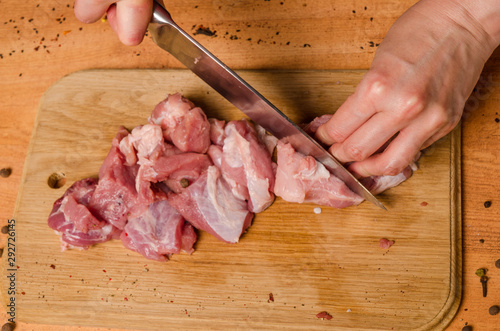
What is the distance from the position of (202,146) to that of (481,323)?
2364mm

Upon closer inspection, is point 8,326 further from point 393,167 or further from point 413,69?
point 413,69

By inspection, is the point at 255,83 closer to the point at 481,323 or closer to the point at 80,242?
the point at 80,242

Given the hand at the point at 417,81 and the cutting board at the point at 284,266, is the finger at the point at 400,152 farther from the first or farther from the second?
the cutting board at the point at 284,266

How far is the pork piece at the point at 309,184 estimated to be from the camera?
3.19 meters

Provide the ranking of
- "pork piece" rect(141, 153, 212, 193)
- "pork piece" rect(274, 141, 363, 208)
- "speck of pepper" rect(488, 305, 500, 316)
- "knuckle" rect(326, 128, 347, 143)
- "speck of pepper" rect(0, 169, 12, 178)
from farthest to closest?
"speck of pepper" rect(0, 169, 12, 178) → "pork piece" rect(141, 153, 212, 193) → "pork piece" rect(274, 141, 363, 208) → "speck of pepper" rect(488, 305, 500, 316) → "knuckle" rect(326, 128, 347, 143)

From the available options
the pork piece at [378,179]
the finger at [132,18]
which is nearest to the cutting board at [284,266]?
the pork piece at [378,179]

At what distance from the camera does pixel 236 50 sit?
3809 mm

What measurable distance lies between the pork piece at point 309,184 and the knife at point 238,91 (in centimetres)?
6

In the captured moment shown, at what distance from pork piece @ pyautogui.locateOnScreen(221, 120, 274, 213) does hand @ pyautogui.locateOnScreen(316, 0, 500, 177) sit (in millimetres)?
724

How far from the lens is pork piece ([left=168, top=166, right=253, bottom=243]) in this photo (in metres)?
3.23

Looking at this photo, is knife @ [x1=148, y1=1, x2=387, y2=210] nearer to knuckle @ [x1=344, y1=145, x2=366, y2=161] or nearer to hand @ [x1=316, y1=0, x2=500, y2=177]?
knuckle @ [x1=344, y1=145, x2=366, y2=161]

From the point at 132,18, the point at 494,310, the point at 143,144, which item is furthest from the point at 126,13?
the point at 494,310

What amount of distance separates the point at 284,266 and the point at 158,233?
3.14 feet

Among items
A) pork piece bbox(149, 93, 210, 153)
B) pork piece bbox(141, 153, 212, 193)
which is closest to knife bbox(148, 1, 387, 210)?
pork piece bbox(149, 93, 210, 153)
